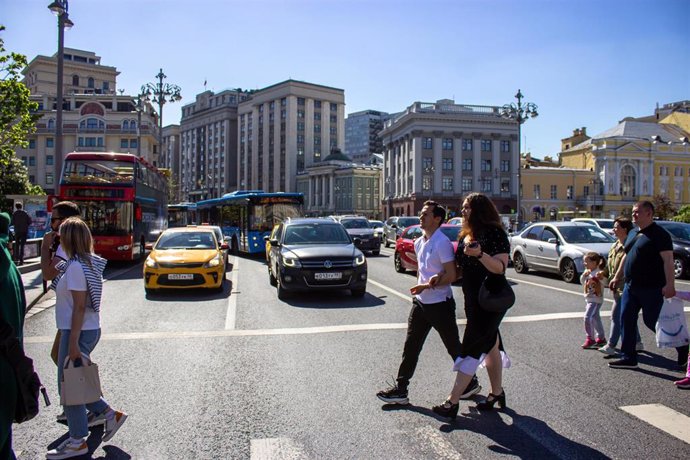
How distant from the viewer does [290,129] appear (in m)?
128

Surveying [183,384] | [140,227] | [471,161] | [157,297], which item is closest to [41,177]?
[471,161]

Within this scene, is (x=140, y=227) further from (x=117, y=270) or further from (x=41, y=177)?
(x=41, y=177)

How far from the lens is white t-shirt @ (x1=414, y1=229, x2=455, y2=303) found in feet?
15.2

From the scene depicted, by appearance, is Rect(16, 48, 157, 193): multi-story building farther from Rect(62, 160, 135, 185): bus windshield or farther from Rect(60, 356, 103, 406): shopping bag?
Rect(60, 356, 103, 406): shopping bag

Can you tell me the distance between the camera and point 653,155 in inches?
3501

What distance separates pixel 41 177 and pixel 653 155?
104490 mm

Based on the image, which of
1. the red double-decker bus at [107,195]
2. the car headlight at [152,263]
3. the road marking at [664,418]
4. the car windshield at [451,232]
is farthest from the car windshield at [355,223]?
the road marking at [664,418]

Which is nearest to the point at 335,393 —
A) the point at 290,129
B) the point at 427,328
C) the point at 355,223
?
the point at 427,328

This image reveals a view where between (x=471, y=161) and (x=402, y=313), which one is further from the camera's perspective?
(x=471, y=161)

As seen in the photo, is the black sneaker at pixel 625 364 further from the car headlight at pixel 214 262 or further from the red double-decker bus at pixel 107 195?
the red double-decker bus at pixel 107 195

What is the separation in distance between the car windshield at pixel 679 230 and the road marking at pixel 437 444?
15.2 meters

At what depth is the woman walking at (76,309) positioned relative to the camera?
12.6 feet

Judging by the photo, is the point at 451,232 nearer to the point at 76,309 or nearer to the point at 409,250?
the point at 409,250

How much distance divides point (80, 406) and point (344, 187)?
113344 millimetres
